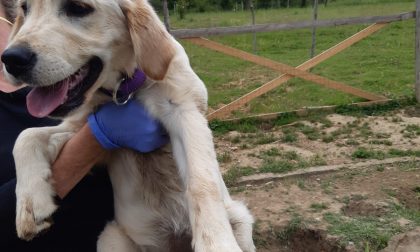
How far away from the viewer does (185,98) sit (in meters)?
2.59

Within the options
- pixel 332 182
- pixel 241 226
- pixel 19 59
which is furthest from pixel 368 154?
pixel 19 59

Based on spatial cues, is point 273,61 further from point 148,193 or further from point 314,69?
point 148,193

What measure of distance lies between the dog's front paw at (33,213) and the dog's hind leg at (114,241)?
38cm

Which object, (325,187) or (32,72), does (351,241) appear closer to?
(325,187)

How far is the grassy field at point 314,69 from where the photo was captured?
32.1 feet

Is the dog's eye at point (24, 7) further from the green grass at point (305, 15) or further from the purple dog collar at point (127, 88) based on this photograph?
the green grass at point (305, 15)

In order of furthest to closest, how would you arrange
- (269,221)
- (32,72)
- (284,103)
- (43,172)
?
(284,103)
(269,221)
(43,172)
(32,72)

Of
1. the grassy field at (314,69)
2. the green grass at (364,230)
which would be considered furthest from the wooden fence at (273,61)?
the green grass at (364,230)

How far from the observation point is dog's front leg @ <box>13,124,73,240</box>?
2.28 meters

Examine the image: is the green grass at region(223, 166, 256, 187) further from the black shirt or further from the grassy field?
the black shirt

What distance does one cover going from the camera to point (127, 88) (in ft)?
8.37

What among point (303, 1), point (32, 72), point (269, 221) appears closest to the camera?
point (32, 72)

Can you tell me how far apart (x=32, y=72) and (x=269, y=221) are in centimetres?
312

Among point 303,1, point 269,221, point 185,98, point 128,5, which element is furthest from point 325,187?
point 303,1
